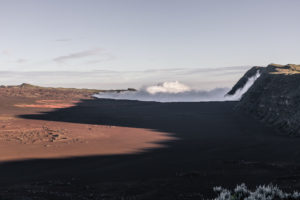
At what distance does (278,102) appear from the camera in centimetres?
2880

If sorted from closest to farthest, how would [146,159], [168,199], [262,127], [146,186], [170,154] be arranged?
[168,199] < [146,186] < [146,159] < [170,154] < [262,127]

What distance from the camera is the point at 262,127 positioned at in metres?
25.7

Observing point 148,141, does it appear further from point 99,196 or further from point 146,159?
point 99,196

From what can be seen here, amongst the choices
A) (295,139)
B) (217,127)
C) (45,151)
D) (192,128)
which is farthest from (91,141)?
(295,139)

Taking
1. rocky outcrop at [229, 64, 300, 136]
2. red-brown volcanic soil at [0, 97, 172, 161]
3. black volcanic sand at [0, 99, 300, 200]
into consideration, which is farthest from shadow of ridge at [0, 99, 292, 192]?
rocky outcrop at [229, 64, 300, 136]

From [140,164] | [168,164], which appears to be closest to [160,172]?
[168,164]

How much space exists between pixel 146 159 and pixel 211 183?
15.0ft

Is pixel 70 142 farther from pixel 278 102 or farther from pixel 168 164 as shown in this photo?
pixel 278 102

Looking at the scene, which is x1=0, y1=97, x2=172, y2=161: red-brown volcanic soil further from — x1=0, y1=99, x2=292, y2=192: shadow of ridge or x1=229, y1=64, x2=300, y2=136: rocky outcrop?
x1=229, y1=64, x2=300, y2=136: rocky outcrop

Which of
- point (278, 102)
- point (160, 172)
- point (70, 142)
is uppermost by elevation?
point (278, 102)

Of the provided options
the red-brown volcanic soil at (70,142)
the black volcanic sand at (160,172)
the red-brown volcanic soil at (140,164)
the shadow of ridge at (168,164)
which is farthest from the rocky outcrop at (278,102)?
the red-brown volcanic soil at (70,142)

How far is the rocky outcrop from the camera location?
23.6 m

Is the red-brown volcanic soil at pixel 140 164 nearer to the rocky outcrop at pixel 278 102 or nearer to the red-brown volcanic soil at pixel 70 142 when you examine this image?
the red-brown volcanic soil at pixel 70 142

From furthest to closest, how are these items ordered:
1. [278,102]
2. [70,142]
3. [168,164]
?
1. [278,102]
2. [70,142]
3. [168,164]
